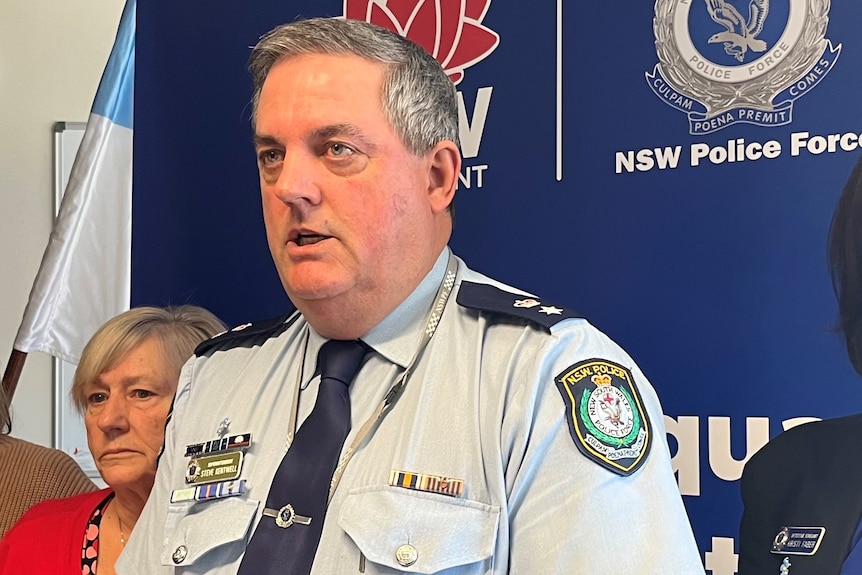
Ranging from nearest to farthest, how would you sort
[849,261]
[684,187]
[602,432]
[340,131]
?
[602,432]
[340,131]
[849,261]
[684,187]

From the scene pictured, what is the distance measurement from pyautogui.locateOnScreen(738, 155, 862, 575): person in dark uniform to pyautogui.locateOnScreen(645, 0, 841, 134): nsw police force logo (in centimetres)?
16

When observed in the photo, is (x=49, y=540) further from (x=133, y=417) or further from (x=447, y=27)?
(x=447, y=27)

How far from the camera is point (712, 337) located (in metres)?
1.50

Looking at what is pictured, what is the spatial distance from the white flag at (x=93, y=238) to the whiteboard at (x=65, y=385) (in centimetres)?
82

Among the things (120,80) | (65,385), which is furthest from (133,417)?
(65,385)

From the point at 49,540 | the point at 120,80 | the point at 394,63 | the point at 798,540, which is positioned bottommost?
the point at 49,540

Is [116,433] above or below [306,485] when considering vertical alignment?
below

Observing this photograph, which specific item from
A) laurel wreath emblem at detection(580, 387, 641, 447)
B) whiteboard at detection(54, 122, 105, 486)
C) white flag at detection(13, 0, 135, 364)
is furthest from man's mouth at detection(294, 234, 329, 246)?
whiteboard at detection(54, 122, 105, 486)

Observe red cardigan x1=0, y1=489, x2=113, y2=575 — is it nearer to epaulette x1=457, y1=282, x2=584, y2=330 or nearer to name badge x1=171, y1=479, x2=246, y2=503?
name badge x1=171, y1=479, x2=246, y2=503

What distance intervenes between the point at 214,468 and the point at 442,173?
460 mm

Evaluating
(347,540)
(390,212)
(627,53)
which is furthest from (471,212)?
(347,540)

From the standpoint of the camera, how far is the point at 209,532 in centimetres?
122

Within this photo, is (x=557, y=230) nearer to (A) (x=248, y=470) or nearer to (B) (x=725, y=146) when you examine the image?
(B) (x=725, y=146)

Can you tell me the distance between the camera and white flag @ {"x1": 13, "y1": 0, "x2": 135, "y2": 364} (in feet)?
8.09
